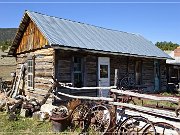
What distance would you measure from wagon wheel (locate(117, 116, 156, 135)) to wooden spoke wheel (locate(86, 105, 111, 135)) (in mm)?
502

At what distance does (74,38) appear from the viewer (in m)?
15.2

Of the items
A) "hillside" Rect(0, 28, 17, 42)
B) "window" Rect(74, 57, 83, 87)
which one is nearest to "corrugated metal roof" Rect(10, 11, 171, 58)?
"window" Rect(74, 57, 83, 87)

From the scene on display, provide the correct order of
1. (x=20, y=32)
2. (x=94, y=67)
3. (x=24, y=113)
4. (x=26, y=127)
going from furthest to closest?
(x=20, y=32), (x=94, y=67), (x=24, y=113), (x=26, y=127)

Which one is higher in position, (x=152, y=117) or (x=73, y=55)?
(x=73, y=55)

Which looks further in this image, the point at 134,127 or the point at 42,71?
the point at 42,71

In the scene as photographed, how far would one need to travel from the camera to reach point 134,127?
7539 mm

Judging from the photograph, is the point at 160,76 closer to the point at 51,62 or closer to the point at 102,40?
the point at 102,40

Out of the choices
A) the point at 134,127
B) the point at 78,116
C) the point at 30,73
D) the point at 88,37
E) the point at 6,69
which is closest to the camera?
the point at 134,127

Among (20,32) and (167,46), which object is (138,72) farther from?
(167,46)

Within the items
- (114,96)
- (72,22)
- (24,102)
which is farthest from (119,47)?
(114,96)

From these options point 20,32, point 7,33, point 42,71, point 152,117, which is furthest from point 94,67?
point 7,33

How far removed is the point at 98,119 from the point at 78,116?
0.90 meters

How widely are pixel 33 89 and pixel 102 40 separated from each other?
18.0 ft

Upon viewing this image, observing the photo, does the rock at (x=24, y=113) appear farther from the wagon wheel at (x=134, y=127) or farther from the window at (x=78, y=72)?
the wagon wheel at (x=134, y=127)
